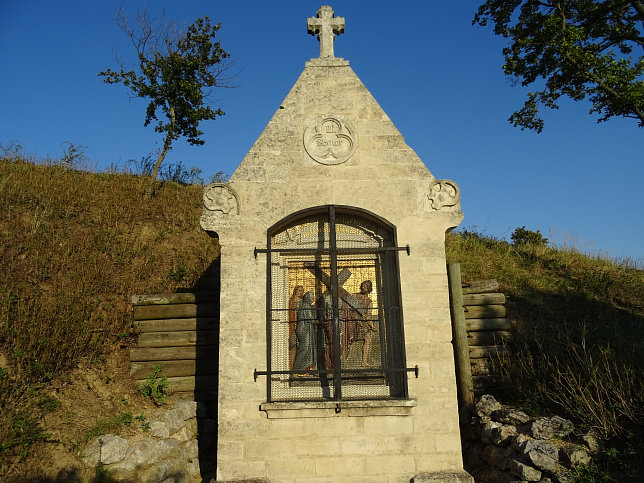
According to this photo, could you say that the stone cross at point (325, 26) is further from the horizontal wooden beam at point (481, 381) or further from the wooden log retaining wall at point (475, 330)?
the horizontal wooden beam at point (481, 381)

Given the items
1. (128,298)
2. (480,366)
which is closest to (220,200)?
(128,298)

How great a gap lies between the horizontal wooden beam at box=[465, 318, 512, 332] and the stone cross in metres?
5.01

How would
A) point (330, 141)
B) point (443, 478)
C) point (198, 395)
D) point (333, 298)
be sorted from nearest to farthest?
point (443, 478), point (333, 298), point (330, 141), point (198, 395)

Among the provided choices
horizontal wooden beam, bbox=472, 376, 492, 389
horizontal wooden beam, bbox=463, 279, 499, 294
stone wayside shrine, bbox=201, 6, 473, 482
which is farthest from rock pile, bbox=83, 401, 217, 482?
horizontal wooden beam, bbox=463, 279, 499, 294

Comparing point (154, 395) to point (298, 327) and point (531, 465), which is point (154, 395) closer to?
point (298, 327)

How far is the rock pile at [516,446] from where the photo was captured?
4879mm

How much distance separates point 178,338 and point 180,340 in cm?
5

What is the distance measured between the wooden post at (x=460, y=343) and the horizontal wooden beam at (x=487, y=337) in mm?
540

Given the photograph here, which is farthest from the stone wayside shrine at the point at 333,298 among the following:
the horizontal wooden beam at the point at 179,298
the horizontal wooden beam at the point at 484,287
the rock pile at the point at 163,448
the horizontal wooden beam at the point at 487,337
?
the horizontal wooden beam at the point at 484,287

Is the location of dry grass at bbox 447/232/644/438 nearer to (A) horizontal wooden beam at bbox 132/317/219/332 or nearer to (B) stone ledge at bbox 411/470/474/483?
(B) stone ledge at bbox 411/470/474/483

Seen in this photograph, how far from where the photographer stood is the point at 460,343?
7.35 metres

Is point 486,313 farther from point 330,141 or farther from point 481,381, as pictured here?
point 330,141

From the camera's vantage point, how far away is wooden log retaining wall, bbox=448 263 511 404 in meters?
7.26

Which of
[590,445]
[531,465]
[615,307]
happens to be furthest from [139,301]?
[615,307]
